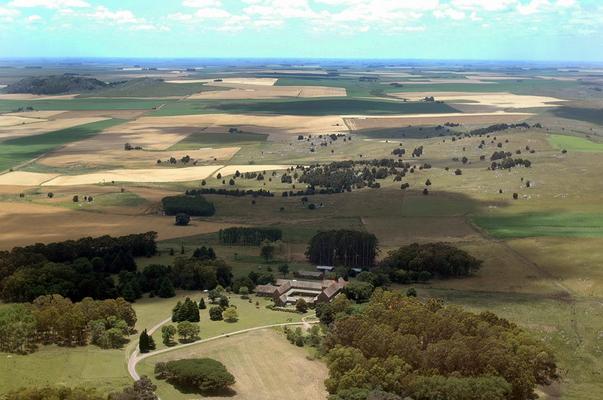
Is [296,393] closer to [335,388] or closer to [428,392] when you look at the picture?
[335,388]

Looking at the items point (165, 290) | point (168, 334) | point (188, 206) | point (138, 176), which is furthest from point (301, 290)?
point (138, 176)

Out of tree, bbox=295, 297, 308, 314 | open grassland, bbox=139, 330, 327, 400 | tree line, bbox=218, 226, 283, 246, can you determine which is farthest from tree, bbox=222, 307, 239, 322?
tree line, bbox=218, 226, 283, 246

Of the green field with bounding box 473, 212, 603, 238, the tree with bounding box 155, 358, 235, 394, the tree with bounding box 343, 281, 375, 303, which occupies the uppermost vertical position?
the tree with bounding box 155, 358, 235, 394

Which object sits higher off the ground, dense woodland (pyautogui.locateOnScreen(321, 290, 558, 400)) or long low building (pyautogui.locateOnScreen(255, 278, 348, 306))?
dense woodland (pyautogui.locateOnScreen(321, 290, 558, 400))

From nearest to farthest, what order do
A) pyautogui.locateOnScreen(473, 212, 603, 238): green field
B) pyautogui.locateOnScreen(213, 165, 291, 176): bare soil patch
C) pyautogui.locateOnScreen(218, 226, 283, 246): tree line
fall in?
1. pyautogui.locateOnScreen(218, 226, 283, 246): tree line
2. pyautogui.locateOnScreen(473, 212, 603, 238): green field
3. pyautogui.locateOnScreen(213, 165, 291, 176): bare soil patch

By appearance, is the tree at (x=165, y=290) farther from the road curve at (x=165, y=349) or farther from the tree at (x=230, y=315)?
the tree at (x=230, y=315)

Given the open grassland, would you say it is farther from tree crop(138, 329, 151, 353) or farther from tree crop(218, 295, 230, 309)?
tree crop(218, 295, 230, 309)

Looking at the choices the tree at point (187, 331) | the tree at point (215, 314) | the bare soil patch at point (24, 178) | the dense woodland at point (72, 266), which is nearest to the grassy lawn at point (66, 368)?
the tree at point (187, 331)
